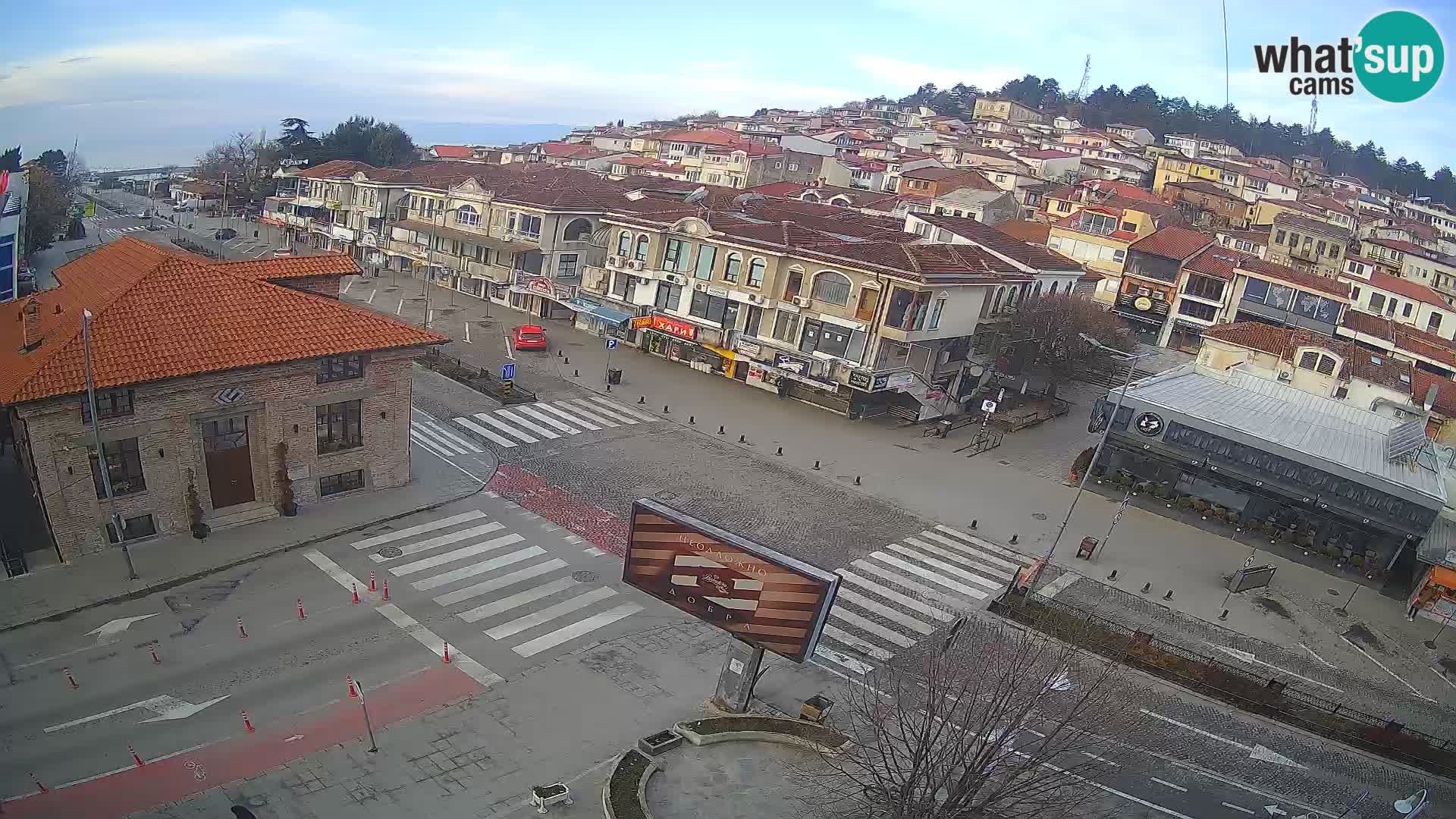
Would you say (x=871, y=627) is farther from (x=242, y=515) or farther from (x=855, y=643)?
(x=242, y=515)

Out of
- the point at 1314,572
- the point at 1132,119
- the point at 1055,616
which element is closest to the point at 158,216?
the point at 1055,616

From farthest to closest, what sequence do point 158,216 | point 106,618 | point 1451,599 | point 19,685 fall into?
point 158,216 → point 1451,599 → point 106,618 → point 19,685

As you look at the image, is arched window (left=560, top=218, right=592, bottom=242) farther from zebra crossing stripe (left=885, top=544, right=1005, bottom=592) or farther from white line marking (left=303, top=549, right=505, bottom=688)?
zebra crossing stripe (left=885, top=544, right=1005, bottom=592)

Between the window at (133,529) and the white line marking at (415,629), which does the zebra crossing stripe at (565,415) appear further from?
the window at (133,529)

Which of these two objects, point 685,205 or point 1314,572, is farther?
point 685,205

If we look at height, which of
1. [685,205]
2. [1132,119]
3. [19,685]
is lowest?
[19,685]

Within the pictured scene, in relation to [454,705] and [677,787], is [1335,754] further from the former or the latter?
[454,705]
